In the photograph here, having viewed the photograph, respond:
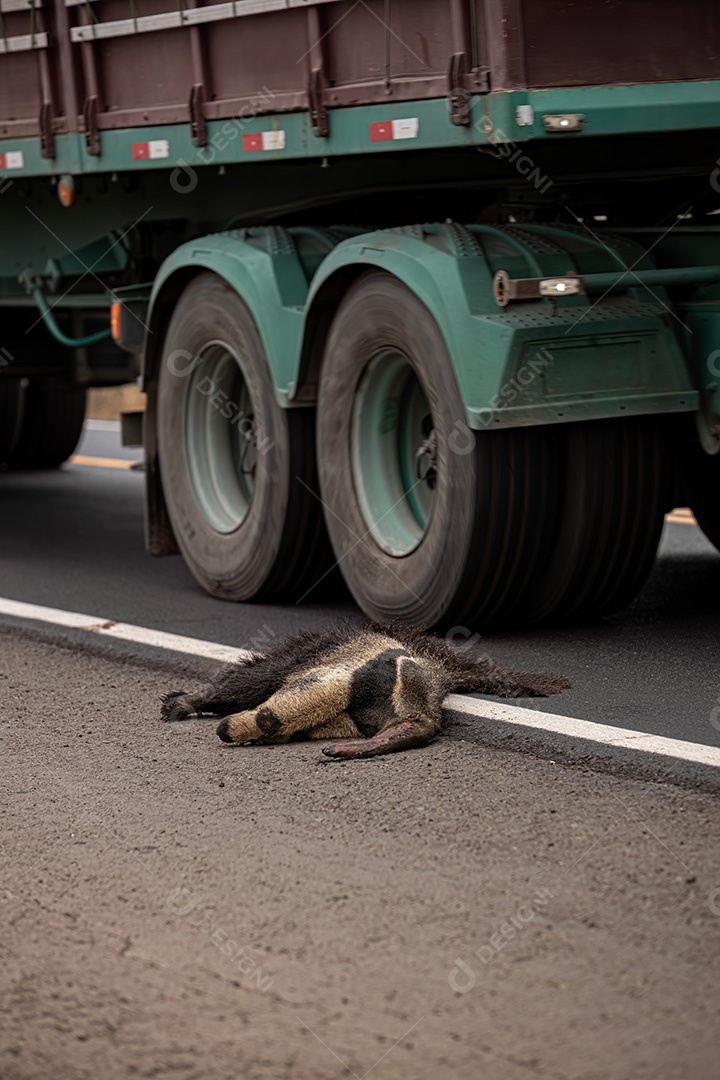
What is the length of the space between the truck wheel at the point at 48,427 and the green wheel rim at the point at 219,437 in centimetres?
528

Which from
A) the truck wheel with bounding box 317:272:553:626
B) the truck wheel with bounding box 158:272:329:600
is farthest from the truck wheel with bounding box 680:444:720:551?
the truck wheel with bounding box 158:272:329:600

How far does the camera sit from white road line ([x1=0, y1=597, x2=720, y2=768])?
5.21m

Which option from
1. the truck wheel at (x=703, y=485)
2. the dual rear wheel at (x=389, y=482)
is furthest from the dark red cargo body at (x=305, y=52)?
the truck wheel at (x=703, y=485)

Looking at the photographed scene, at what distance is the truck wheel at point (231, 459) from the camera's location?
7824 mm

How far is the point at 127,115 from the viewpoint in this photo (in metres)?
8.08

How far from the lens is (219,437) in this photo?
8.50m

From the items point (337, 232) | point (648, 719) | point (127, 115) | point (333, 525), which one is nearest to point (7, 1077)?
point (648, 719)

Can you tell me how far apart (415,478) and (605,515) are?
2.93ft

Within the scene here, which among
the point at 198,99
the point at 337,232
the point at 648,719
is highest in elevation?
the point at 198,99

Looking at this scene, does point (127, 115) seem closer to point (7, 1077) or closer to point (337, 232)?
point (337, 232)

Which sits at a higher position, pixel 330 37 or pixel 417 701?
pixel 330 37

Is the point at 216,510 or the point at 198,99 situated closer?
the point at 198,99

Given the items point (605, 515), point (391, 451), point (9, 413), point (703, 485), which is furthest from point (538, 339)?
point (9, 413)

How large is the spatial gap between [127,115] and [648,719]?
3975 millimetres
